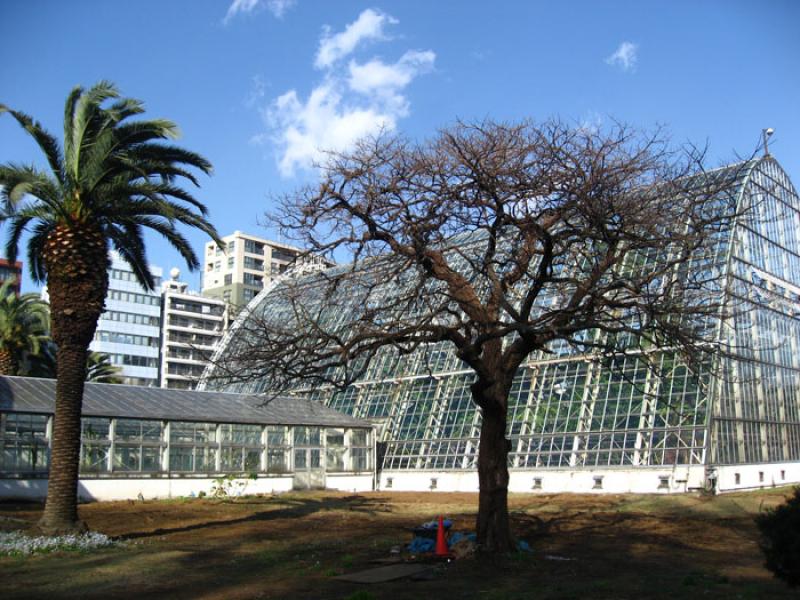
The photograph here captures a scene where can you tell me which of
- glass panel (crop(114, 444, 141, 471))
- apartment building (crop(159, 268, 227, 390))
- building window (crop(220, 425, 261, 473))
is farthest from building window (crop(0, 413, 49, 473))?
apartment building (crop(159, 268, 227, 390))

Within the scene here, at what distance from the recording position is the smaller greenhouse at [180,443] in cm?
3453

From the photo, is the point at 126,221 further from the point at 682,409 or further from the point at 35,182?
the point at 682,409

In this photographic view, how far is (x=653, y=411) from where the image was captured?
35000mm

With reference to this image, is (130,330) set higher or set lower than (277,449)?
higher

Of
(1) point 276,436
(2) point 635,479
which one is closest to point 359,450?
(1) point 276,436

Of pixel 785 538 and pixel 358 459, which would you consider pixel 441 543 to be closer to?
pixel 785 538

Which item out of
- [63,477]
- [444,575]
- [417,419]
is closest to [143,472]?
[417,419]

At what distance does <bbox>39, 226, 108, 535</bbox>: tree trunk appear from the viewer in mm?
19984

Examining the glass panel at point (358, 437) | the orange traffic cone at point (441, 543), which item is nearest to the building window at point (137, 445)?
the glass panel at point (358, 437)

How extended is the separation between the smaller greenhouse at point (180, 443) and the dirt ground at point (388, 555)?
460 cm

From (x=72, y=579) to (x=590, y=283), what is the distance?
11.6 metres

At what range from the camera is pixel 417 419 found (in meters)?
45.1

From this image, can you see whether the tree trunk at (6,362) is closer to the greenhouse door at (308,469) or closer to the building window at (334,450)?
the greenhouse door at (308,469)

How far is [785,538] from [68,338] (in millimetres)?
17302
